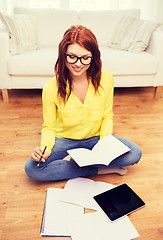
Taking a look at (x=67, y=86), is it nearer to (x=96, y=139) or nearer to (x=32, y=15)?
(x=96, y=139)

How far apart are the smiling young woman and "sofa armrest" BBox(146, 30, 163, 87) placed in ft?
3.78

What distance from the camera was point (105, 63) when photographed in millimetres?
2199

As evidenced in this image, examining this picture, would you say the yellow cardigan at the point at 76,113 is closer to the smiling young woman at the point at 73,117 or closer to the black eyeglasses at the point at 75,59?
the smiling young woman at the point at 73,117

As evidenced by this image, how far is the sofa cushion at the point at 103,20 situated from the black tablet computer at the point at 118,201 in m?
1.91

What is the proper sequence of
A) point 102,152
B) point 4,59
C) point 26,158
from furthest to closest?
point 4,59 < point 26,158 < point 102,152

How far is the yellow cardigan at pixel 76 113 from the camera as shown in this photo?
1.25 m

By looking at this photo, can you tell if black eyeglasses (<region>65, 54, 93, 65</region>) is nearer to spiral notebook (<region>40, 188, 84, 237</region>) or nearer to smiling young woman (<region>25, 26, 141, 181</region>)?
smiling young woman (<region>25, 26, 141, 181</region>)

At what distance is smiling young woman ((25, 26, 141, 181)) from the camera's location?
3.97ft

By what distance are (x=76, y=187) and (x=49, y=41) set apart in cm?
186

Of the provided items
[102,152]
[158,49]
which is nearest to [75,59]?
[102,152]

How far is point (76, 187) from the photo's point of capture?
1.26 metres

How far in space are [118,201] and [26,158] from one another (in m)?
0.66

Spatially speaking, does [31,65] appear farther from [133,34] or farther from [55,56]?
[133,34]

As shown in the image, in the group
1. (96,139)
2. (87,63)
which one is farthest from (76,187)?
(87,63)
